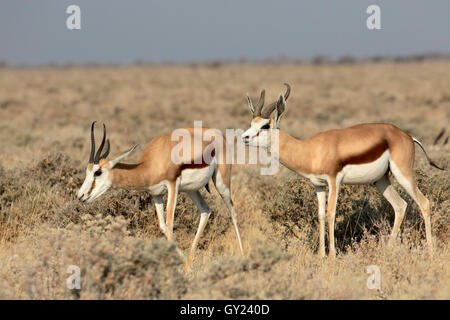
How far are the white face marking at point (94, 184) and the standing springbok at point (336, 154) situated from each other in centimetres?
175

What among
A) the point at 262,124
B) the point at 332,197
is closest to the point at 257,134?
the point at 262,124

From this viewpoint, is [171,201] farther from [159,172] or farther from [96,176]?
[96,176]

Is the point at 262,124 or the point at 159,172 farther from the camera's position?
the point at 262,124

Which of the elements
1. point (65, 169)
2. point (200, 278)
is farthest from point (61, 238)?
point (65, 169)

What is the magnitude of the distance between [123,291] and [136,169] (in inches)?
78.3

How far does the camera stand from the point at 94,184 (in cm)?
672

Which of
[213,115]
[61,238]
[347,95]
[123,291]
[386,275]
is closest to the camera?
[123,291]

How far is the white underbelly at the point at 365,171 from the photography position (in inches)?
279

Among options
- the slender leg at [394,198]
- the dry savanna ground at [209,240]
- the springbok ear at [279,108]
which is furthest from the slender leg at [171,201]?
the slender leg at [394,198]

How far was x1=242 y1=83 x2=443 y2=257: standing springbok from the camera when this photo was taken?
7.09 m

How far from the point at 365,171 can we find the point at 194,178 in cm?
208
